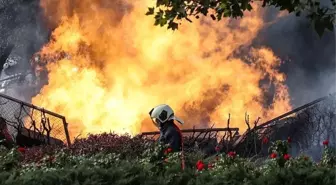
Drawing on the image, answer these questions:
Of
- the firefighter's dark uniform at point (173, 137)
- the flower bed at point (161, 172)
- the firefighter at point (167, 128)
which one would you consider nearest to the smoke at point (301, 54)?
the firefighter at point (167, 128)

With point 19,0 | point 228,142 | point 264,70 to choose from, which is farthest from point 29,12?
point 228,142

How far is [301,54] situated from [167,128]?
342 inches

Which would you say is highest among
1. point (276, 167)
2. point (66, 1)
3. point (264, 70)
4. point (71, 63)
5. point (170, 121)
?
point (66, 1)

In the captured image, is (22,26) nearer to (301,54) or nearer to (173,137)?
(301,54)

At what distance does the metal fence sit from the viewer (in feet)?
50.2

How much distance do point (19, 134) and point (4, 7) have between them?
21.9 ft

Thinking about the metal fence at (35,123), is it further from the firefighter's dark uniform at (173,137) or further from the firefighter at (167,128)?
the firefighter's dark uniform at (173,137)

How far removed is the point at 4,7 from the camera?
21.0 metres

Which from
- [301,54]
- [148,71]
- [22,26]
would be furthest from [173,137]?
[22,26]

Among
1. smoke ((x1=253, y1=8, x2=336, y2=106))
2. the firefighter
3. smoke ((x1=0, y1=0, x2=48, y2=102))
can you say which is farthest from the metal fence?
smoke ((x1=253, y1=8, x2=336, y2=106))

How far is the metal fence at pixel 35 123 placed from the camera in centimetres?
1530

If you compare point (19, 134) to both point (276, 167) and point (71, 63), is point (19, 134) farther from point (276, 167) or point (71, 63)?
point (276, 167)

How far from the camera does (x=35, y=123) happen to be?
17.1 metres

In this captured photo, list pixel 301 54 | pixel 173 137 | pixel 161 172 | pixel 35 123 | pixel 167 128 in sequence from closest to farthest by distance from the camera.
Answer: pixel 161 172 → pixel 173 137 → pixel 167 128 → pixel 35 123 → pixel 301 54
